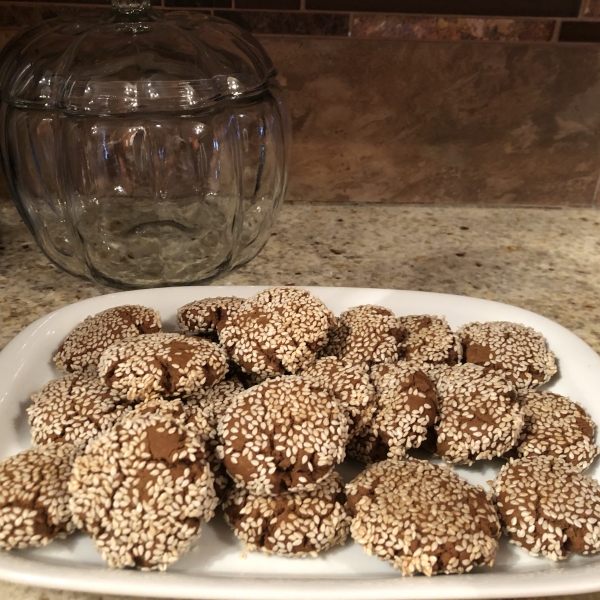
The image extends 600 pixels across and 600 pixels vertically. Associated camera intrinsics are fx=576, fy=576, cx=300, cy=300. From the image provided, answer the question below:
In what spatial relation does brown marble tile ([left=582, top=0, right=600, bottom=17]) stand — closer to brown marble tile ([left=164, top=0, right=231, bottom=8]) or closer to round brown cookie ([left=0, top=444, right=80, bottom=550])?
brown marble tile ([left=164, top=0, right=231, bottom=8])

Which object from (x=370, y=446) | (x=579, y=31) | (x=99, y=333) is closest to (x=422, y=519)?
(x=370, y=446)

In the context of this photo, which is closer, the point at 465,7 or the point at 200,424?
the point at 200,424

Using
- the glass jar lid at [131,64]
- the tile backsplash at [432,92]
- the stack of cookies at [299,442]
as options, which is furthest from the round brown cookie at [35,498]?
the tile backsplash at [432,92]

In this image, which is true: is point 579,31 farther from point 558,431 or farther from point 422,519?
point 422,519

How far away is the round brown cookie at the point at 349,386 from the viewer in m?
0.74

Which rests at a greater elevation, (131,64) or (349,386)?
(131,64)

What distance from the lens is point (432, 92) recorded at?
140 centimetres

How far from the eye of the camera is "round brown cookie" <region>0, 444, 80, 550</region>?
0.59 meters

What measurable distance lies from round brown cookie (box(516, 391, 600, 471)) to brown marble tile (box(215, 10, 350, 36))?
3.14 ft

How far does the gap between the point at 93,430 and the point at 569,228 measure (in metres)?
1.26

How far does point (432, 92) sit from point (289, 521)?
112cm

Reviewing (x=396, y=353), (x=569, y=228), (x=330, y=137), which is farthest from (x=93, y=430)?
(x=569, y=228)

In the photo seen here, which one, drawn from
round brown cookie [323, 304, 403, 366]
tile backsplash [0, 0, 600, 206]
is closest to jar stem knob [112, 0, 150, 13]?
tile backsplash [0, 0, 600, 206]

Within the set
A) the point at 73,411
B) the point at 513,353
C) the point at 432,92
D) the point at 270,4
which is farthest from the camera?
the point at 432,92
